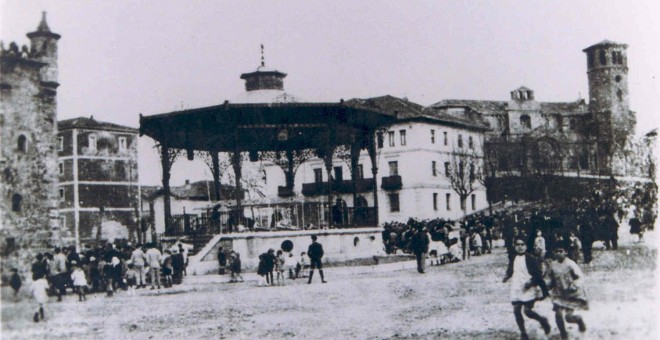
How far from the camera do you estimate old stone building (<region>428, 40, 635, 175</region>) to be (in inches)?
633

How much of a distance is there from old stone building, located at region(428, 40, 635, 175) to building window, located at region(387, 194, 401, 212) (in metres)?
8.93

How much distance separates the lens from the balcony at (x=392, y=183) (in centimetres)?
4722

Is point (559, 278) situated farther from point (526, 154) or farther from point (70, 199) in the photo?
point (70, 199)

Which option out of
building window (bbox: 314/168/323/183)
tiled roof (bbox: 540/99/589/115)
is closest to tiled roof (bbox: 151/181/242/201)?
building window (bbox: 314/168/323/183)

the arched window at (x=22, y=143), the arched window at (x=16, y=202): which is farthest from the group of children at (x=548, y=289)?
the arched window at (x=22, y=143)

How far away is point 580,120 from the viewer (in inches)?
1060

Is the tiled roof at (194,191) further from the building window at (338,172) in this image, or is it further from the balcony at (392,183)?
the balcony at (392,183)

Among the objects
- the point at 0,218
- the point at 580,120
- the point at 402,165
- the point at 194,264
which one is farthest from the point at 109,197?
the point at 402,165

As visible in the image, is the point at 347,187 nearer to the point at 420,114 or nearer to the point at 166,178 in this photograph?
the point at 420,114

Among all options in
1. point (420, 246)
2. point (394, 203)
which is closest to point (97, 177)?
point (420, 246)

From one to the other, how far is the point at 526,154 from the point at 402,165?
63.7 ft

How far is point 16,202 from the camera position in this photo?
16.7 meters

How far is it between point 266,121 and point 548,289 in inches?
464

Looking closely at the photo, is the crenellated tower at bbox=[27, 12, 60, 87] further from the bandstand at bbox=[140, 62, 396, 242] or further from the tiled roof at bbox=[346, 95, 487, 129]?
the tiled roof at bbox=[346, 95, 487, 129]
